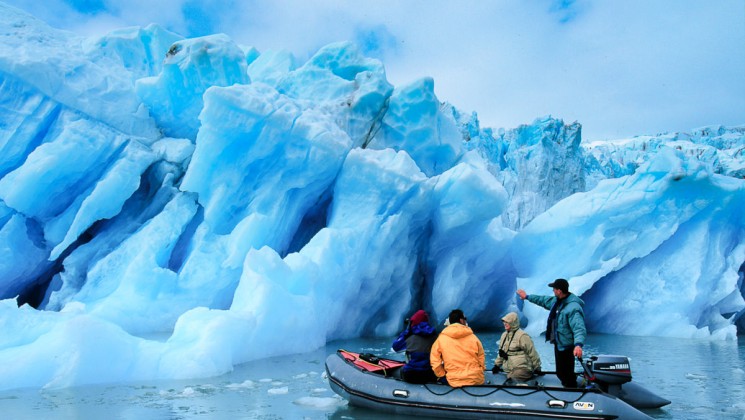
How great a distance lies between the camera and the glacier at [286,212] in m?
10.0

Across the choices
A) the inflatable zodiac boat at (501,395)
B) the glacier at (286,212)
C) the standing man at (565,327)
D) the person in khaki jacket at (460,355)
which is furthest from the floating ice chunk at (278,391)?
the standing man at (565,327)

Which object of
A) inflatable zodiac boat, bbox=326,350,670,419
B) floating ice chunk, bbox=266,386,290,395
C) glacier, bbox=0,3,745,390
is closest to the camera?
inflatable zodiac boat, bbox=326,350,670,419

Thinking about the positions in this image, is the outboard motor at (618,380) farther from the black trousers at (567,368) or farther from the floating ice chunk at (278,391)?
the floating ice chunk at (278,391)

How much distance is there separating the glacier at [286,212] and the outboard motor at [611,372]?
177 inches

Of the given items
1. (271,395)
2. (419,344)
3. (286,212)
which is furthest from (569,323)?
(286,212)

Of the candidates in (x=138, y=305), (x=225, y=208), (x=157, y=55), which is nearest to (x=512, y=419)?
(x=138, y=305)

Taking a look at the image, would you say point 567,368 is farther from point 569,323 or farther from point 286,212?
point 286,212

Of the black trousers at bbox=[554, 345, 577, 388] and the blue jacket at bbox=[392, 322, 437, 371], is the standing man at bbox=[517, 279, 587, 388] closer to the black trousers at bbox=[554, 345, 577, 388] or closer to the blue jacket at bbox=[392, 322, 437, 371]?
the black trousers at bbox=[554, 345, 577, 388]

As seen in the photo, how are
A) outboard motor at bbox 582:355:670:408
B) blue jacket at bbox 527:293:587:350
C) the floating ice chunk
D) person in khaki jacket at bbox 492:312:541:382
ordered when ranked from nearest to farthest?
blue jacket at bbox 527:293:587:350 → person in khaki jacket at bbox 492:312:541:382 → outboard motor at bbox 582:355:670:408 → the floating ice chunk

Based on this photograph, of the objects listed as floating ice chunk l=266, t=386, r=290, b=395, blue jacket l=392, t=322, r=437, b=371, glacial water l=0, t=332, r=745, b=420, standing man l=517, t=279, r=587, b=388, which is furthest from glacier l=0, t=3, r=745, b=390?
standing man l=517, t=279, r=587, b=388

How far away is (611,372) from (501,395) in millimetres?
1262

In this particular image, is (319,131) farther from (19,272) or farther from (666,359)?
(666,359)

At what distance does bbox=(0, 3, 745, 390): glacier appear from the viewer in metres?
10.0

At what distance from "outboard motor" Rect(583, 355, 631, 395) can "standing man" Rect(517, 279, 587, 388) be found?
37 cm
